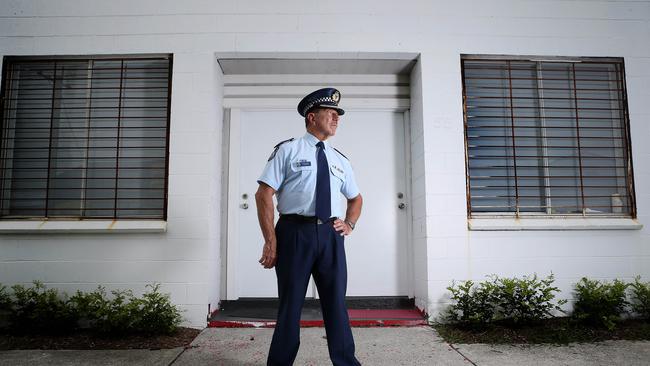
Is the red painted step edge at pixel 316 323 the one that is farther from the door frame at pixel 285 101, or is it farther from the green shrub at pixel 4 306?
the green shrub at pixel 4 306

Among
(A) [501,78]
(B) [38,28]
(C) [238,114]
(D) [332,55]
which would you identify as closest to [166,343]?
(C) [238,114]

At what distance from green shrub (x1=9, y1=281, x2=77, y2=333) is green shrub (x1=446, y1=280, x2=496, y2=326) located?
11.2 feet

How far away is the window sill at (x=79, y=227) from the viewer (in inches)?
148

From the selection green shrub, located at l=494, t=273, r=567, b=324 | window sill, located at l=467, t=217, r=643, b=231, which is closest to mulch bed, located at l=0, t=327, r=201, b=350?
green shrub, located at l=494, t=273, r=567, b=324

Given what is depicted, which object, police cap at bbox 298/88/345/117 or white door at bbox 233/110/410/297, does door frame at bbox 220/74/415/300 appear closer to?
white door at bbox 233/110/410/297

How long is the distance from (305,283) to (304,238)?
26 cm

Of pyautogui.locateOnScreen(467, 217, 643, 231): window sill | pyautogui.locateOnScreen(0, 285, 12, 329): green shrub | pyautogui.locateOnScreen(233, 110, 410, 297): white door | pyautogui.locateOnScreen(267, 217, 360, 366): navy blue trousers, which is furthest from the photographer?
pyautogui.locateOnScreen(233, 110, 410, 297): white door

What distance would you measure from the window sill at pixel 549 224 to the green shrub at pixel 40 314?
3778 millimetres

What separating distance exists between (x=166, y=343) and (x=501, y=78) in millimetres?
4094

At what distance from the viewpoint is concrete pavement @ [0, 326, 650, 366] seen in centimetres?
286

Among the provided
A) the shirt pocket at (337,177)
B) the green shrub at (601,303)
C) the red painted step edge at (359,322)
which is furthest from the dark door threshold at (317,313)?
the shirt pocket at (337,177)

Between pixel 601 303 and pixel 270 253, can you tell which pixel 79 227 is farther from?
pixel 601 303

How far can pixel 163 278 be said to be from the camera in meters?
3.78

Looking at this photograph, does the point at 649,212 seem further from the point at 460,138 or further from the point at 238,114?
the point at 238,114
